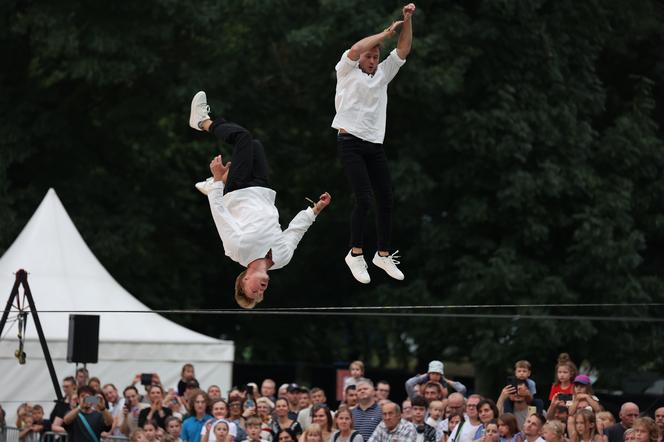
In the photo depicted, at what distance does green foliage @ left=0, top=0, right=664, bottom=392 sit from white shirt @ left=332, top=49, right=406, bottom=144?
8.55 m

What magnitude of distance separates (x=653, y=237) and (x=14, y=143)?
10509 millimetres

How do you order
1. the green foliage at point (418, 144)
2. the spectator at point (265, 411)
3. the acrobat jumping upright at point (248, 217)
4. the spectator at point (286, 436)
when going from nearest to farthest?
the acrobat jumping upright at point (248, 217) → the spectator at point (286, 436) → the spectator at point (265, 411) → the green foliage at point (418, 144)

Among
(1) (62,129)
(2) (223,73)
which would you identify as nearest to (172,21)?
(2) (223,73)

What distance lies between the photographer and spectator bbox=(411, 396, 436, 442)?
36.5ft

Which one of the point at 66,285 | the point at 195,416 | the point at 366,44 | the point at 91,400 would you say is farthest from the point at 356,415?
the point at 66,285

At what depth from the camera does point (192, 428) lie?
12.7 meters

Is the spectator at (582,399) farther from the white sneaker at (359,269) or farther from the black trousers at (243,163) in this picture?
the black trousers at (243,163)

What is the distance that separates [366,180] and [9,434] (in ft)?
24.3

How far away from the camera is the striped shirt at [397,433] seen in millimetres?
10812

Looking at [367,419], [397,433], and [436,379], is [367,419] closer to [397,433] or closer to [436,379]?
[436,379]

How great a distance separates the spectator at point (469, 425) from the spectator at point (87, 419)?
171 inches

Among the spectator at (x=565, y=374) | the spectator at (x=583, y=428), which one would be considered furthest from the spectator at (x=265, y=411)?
the spectator at (x=583, y=428)

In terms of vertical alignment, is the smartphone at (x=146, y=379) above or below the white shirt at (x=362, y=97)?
below

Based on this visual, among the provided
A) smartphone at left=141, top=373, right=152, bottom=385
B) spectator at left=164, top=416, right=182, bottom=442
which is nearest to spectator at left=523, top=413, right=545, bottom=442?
spectator at left=164, top=416, right=182, bottom=442
